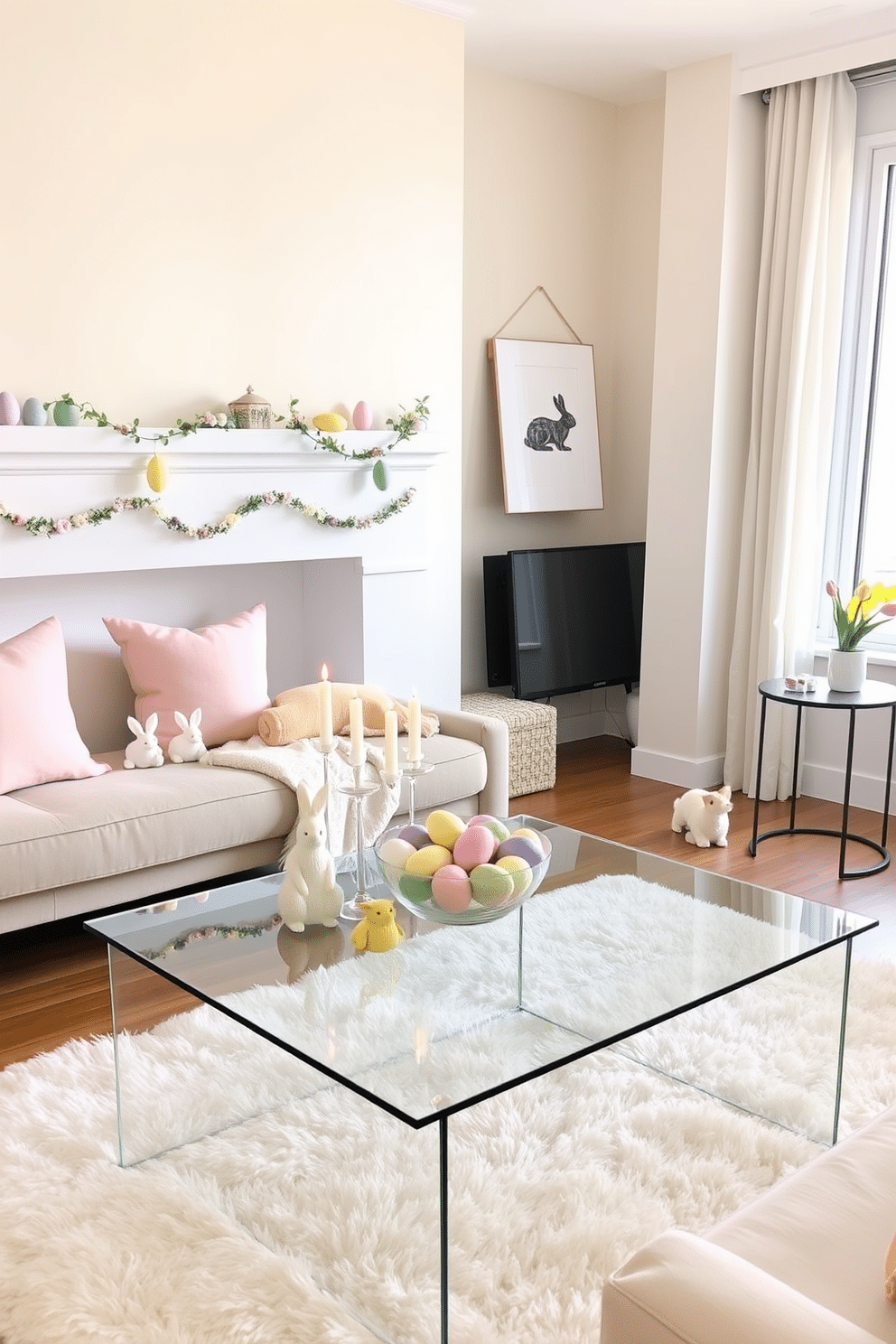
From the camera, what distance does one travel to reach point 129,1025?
240 cm

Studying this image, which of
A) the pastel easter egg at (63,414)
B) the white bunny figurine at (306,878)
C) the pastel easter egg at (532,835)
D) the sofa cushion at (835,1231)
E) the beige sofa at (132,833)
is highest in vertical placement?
the pastel easter egg at (63,414)

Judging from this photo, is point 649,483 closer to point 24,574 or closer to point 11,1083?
point 24,574

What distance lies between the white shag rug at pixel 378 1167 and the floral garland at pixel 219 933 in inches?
8.5

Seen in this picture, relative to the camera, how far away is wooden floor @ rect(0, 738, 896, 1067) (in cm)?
287

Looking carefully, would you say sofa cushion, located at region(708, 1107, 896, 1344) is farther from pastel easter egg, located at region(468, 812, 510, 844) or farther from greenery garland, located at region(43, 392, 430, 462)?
greenery garland, located at region(43, 392, 430, 462)

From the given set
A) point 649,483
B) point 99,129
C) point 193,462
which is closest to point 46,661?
point 193,462

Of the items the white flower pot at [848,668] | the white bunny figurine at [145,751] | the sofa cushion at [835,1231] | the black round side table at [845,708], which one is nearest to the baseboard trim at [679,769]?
the black round side table at [845,708]

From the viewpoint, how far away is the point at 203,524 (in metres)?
3.72

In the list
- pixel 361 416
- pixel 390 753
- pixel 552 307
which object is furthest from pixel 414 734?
pixel 552 307

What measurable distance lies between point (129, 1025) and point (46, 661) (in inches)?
50.3

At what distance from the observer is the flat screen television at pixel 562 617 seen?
494 centimetres

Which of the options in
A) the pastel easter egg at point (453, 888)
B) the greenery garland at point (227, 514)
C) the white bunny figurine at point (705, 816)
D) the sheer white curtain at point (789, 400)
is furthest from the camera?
the sheer white curtain at point (789, 400)

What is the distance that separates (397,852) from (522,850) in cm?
23

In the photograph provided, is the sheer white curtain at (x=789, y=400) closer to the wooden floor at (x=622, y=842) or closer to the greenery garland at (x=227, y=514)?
the wooden floor at (x=622, y=842)
